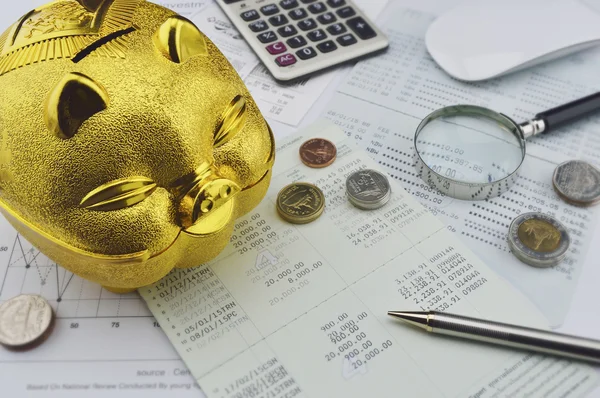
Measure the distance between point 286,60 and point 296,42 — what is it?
34mm

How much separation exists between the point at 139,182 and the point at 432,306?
0.94ft

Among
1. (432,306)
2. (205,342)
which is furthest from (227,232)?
(432,306)

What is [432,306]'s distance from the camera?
1.83 ft

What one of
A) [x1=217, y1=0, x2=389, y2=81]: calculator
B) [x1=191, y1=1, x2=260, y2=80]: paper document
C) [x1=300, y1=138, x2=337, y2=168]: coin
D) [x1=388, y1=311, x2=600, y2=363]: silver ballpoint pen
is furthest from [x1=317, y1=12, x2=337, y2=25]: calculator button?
[x1=388, y1=311, x2=600, y2=363]: silver ballpoint pen

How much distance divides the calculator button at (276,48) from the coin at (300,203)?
0.23m

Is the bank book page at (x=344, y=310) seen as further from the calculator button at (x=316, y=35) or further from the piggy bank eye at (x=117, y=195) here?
the calculator button at (x=316, y=35)

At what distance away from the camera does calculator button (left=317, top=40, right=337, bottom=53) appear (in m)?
0.80

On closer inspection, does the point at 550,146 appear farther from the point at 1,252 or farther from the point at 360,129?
the point at 1,252

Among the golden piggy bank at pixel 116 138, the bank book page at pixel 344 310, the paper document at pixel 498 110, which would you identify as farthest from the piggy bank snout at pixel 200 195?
the paper document at pixel 498 110

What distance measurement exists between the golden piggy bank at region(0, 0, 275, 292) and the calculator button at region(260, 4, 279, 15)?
349 millimetres

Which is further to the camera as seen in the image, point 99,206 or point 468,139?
point 468,139

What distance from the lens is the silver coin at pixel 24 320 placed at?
0.54m

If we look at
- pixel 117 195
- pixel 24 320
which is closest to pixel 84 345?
pixel 24 320

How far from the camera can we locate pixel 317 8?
33.2 inches
